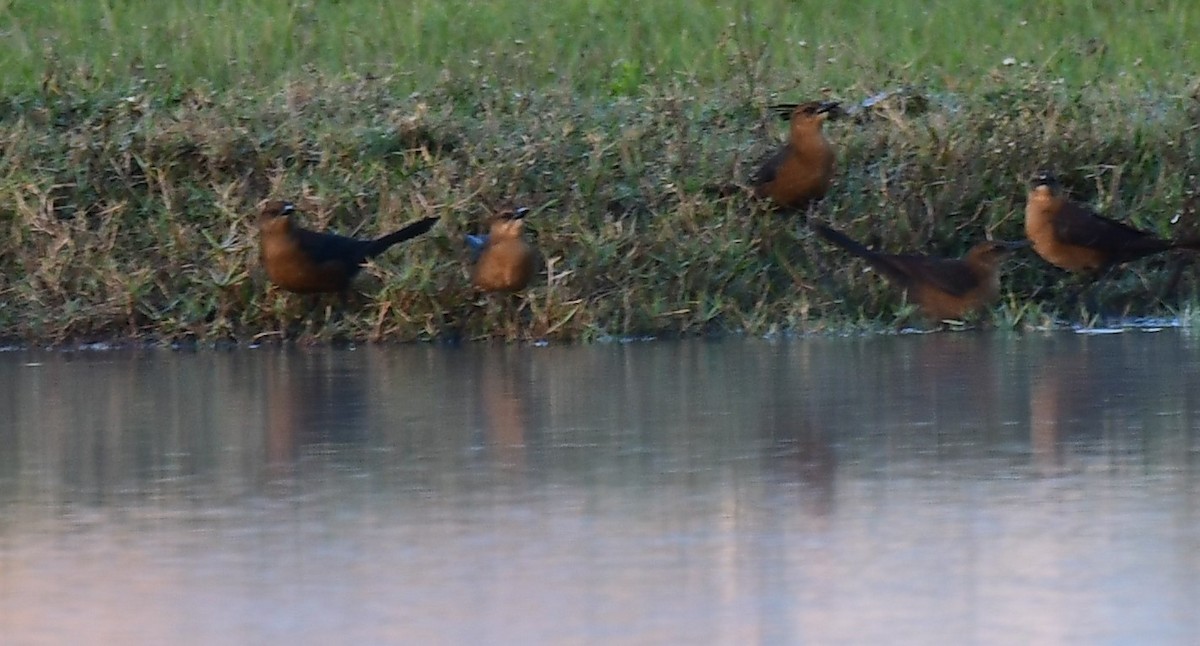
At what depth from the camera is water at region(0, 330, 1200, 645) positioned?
420cm

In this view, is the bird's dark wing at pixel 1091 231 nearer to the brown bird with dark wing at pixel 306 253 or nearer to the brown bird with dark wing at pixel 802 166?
the brown bird with dark wing at pixel 802 166

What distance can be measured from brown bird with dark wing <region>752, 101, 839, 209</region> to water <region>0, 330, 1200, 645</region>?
1417 mm

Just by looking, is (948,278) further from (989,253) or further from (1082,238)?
(1082,238)

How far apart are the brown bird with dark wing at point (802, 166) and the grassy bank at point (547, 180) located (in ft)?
0.55

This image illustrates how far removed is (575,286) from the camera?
9516 mm

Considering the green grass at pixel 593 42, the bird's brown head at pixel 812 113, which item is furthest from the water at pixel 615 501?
the green grass at pixel 593 42

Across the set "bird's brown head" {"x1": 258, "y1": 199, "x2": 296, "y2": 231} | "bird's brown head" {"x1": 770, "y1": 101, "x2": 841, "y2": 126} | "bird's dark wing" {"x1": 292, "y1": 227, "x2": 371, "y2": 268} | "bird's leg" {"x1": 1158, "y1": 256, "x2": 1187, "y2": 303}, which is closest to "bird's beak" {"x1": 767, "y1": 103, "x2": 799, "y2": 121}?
"bird's brown head" {"x1": 770, "y1": 101, "x2": 841, "y2": 126}

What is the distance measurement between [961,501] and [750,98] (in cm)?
622

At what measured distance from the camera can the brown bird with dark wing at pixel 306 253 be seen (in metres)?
9.26

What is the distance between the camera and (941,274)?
930 centimetres

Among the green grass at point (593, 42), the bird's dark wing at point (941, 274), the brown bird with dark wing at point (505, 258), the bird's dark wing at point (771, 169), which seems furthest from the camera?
the green grass at point (593, 42)

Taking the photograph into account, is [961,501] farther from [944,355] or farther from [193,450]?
[944,355]

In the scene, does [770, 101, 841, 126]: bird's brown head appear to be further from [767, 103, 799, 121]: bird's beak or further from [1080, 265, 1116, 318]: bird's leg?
[1080, 265, 1116, 318]: bird's leg

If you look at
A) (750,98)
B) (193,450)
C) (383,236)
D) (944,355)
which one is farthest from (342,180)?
(193,450)
